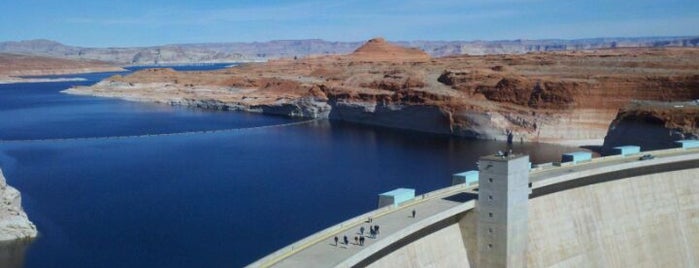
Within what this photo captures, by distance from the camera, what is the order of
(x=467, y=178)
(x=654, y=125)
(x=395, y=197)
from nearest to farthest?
1. (x=395, y=197)
2. (x=467, y=178)
3. (x=654, y=125)

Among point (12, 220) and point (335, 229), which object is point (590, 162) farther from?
point (12, 220)

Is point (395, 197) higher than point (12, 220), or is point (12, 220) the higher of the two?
point (395, 197)

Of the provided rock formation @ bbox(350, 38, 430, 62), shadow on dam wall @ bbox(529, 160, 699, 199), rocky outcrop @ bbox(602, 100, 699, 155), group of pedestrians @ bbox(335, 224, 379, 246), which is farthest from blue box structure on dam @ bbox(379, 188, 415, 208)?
rock formation @ bbox(350, 38, 430, 62)

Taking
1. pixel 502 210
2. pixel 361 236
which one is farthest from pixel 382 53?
pixel 361 236

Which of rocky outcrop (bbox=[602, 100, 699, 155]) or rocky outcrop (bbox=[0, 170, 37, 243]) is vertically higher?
rocky outcrop (bbox=[602, 100, 699, 155])

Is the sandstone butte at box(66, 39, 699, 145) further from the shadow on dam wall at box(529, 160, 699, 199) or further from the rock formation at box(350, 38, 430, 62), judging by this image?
the rock formation at box(350, 38, 430, 62)
